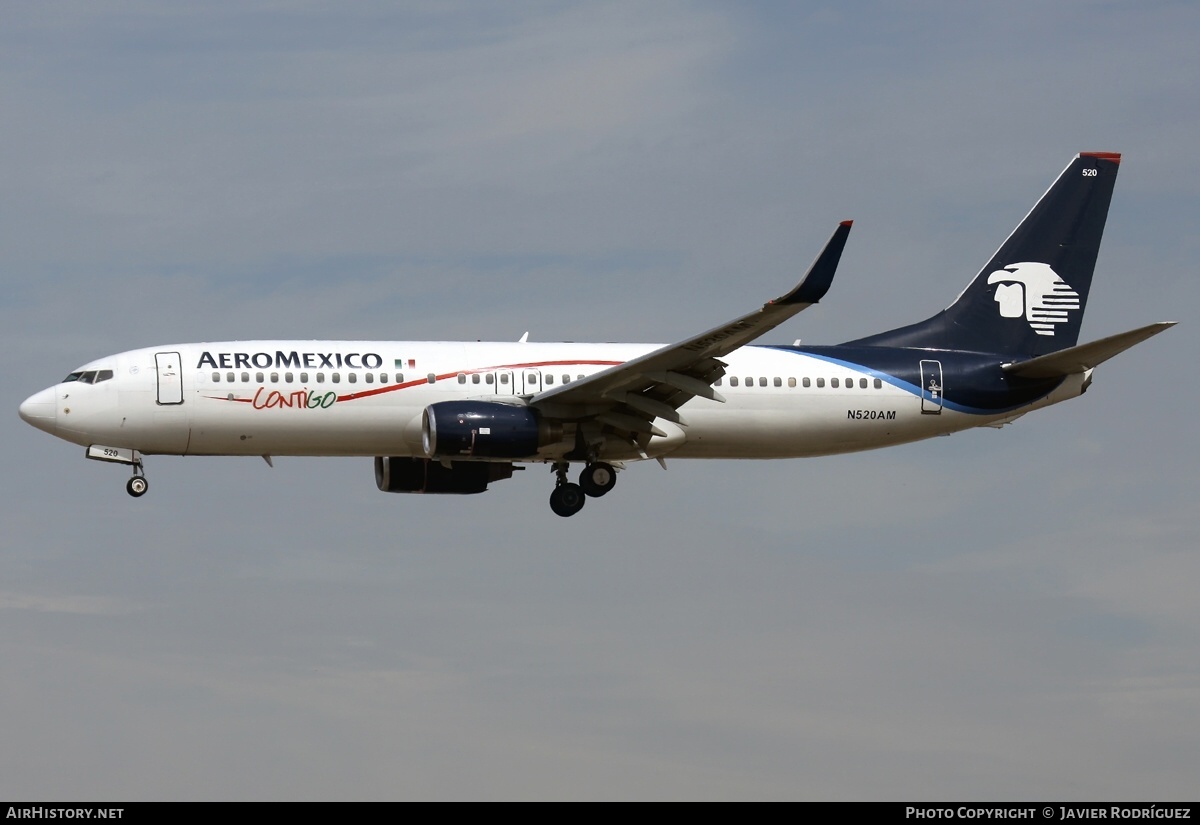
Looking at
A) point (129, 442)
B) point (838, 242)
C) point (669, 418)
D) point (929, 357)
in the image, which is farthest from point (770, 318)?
point (129, 442)

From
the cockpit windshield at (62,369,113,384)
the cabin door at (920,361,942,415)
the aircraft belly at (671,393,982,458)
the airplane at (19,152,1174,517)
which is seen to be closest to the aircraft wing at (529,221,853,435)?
the airplane at (19,152,1174,517)

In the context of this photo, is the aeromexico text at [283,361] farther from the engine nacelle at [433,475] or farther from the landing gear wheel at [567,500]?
the landing gear wheel at [567,500]

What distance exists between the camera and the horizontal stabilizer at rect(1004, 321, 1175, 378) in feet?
136

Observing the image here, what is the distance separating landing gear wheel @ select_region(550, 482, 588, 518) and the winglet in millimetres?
10618

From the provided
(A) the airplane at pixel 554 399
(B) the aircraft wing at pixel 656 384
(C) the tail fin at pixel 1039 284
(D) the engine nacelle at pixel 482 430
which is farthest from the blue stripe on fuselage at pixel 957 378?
(D) the engine nacelle at pixel 482 430

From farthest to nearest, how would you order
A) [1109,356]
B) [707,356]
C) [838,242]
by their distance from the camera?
1. [1109,356]
2. [707,356]
3. [838,242]

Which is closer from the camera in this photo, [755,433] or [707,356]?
[707,356]

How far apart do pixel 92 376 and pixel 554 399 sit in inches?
430

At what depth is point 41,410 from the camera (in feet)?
138

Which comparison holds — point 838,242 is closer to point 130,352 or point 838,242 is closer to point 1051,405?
point 1051,405

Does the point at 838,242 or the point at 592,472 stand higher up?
the point at 838,242

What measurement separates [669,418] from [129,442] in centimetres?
1263

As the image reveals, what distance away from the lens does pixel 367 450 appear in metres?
42.5

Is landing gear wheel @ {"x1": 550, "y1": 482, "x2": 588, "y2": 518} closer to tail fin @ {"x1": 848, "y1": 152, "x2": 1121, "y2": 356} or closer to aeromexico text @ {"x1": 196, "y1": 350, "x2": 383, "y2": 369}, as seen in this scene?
aeromexico text @ {"x1": 196, "y1": 350, "x2": 383, "y2": 369}
